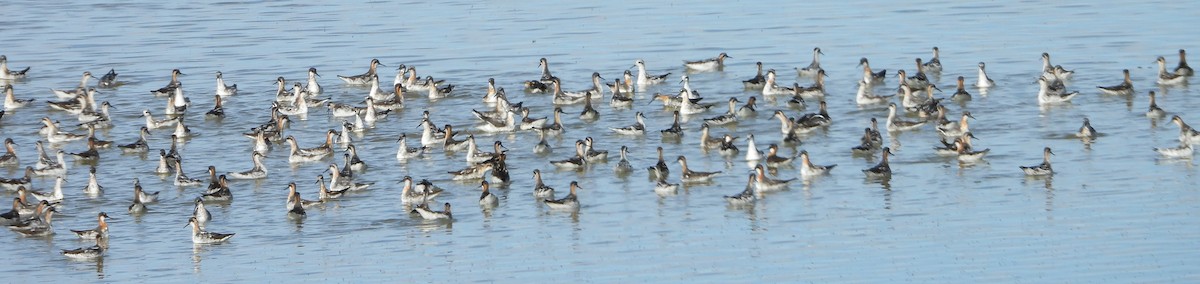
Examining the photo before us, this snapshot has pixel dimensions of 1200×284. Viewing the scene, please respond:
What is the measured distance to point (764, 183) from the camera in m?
28.6

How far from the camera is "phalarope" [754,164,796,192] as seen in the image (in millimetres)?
28453

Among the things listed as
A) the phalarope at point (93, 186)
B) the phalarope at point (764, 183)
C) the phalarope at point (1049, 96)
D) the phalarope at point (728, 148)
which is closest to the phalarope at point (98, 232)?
the phalarope at point (93, 186)

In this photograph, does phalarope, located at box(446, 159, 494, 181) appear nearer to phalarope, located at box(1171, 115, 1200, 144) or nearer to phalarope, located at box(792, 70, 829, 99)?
phalarope, located at box(792, 70, 829, 99)

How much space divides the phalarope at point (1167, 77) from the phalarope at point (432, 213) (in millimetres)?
17122

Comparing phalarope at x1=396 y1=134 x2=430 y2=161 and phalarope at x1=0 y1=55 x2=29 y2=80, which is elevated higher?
phalarope at x1=0 y1=55 x2=29 y2=80

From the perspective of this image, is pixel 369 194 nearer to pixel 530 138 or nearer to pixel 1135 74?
pixel 530 138

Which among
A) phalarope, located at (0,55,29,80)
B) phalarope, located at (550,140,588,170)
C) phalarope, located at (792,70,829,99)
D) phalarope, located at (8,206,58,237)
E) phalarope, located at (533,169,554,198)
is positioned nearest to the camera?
phalarope, located at (8,206,58,237)

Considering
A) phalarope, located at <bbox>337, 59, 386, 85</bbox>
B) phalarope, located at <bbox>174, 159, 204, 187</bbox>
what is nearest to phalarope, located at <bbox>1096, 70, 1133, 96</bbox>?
phalarope, located at <bbox>337, 59, 386, 85</bbox>

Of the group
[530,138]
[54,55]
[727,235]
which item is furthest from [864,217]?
[54,55]

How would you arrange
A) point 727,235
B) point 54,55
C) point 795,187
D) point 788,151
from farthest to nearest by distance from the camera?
point 54,55
point 788,151
point 795,187
point 727,235

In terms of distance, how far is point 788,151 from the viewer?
32.3 metres

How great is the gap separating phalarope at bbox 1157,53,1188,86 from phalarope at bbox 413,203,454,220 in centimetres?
1712

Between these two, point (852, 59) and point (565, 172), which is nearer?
point (565, 172)

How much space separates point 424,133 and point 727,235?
10111mm
